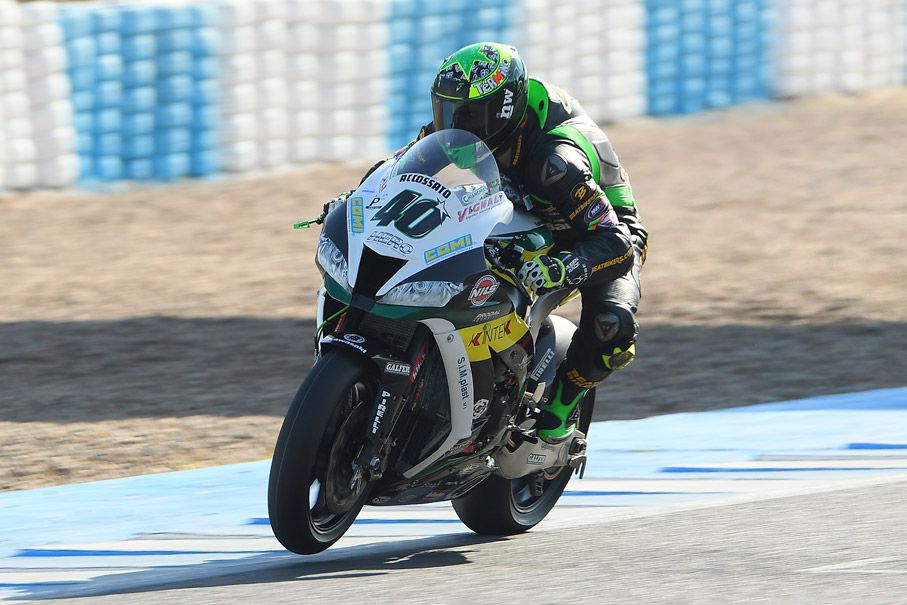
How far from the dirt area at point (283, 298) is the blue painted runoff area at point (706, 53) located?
2.67 ft

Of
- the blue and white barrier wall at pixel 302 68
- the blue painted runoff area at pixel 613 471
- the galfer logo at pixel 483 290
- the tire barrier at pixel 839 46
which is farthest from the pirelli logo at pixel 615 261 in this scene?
the tire barrier at pixel 839 46

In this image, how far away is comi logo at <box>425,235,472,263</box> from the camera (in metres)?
5.09

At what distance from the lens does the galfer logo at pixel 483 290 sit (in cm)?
516

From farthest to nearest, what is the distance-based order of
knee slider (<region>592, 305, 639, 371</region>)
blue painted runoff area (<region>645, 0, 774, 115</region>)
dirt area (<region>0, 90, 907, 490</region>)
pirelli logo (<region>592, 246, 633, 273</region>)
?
blue painted runoff area (<region>645, 0, 774, 115</region>) < dirt area (<region>0, 90, 907, 490</region>) < knee slider (<region>592, 305, 639, 371</region>) < pirelli logo (<region>592, 246, 633, 273</region>)

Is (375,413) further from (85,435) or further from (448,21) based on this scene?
(448,21)

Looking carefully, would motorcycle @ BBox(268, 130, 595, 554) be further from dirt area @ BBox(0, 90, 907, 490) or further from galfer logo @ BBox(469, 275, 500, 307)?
dirt area @ BBox(0, 90, 907, 490)

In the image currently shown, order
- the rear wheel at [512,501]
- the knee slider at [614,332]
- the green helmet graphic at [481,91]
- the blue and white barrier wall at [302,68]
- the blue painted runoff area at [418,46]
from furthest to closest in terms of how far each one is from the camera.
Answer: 1. the blue painted runoff area at [418,46]
2. the blue and white barrier wall at [302,68]
3. the rear wheel at [512,501]
4. the knee slider at [614,332]
5. the green helmet graphic at [481,91]

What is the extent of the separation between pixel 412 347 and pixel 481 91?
0.90m

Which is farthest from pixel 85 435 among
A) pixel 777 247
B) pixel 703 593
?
pixel 777 247

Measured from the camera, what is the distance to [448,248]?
514 cm

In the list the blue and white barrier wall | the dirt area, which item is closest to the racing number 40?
the dirt area

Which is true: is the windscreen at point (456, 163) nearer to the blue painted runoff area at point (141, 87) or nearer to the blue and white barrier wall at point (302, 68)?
the blue and white barrier wall at point (302, 68)

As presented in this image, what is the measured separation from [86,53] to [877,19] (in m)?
9.90

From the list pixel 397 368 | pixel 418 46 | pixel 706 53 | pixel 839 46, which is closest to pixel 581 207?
pixel 397 368
